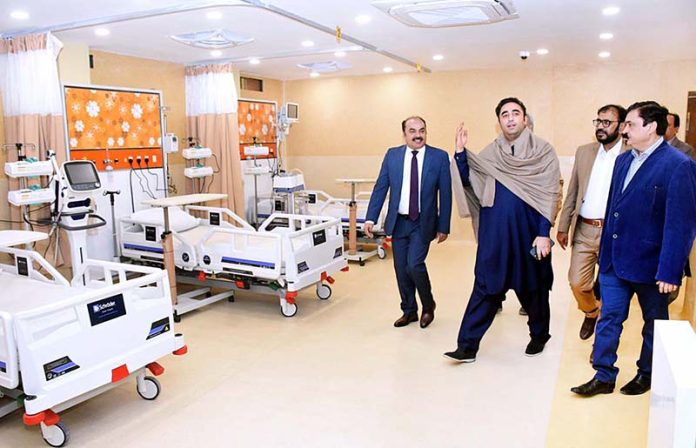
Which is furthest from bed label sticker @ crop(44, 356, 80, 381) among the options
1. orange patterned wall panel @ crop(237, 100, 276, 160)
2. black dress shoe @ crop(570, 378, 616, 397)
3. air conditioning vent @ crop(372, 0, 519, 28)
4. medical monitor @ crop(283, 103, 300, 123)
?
medical monitor @ crop(283, 103, 300, 123)

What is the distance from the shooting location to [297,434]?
115 inches

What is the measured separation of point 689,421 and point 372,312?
11.8ft

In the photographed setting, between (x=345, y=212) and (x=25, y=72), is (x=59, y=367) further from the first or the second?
(x=345, y=212)

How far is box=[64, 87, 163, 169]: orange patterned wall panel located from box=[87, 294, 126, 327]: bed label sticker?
3218mm

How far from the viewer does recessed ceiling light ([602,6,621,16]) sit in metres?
4.49

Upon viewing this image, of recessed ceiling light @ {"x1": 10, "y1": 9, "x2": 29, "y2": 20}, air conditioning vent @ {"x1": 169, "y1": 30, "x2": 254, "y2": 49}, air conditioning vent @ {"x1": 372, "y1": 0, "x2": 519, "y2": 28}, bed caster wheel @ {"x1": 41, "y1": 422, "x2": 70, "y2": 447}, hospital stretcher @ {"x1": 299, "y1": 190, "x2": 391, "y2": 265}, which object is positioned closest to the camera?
bed caster wheel @ {"x1": 41, "y1": 422, "x2": 70, "y2": 447}

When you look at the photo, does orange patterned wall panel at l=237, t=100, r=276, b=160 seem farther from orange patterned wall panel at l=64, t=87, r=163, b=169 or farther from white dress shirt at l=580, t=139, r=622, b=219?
white dress shirt at l=580, t=139, r=622, b=219

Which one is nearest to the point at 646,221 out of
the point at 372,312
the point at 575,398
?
the point at 575,398

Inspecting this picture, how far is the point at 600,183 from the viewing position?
3553mm

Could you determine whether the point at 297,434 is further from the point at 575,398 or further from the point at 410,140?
the point at 410,140

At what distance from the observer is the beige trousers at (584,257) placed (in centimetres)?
363

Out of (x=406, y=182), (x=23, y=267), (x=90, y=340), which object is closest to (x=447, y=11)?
(x=406, y=182)

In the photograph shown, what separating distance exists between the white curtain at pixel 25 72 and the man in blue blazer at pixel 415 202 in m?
3.05

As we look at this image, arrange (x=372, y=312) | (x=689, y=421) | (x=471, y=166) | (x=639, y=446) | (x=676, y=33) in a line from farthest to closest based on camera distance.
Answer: (x=676, y=33) < (x=372, y=312) < (x=471, y=166) < (x=639, y=446) < (x=689, y=421)
